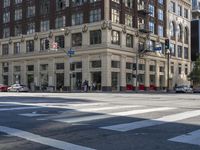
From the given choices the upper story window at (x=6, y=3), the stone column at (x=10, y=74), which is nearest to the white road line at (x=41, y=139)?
the stone column at (x=10, y=74)

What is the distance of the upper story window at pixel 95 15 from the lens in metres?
63.1

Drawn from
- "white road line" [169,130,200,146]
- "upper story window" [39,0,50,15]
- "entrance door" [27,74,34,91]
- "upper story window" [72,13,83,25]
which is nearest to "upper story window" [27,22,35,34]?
"upper story window" [39,0,50,15]

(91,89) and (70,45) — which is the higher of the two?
(70,45)

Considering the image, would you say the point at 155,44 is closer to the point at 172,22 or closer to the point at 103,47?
the point at 172,22

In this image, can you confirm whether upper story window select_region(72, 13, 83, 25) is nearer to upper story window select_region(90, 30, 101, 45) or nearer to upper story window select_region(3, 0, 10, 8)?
upper story window select_region(90, 30, 101, 45)

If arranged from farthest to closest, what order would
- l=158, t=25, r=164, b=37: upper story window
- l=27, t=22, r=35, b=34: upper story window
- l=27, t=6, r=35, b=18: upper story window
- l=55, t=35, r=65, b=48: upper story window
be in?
l=158, t=25, r=164, b=37: upper story window < l=27, t=6, r=35, b=18: upper story window < l=27, t=22, r=35, b=34: upper story window < l=55, t=35, r=65, b=48: upper story window

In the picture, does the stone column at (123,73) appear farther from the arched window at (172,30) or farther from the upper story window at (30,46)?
the arched window at (172,30)

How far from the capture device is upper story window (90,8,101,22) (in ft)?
207

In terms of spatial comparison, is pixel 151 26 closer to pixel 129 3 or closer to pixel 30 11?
pixel 129 3

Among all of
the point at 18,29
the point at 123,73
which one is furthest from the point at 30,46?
the point at 123,73

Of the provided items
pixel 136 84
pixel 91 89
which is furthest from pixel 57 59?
pixel 136 84

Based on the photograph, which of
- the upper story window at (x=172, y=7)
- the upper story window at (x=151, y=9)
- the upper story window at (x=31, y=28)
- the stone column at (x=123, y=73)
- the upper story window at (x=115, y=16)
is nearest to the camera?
the upper story window at (x=115, y=16)

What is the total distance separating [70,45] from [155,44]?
760 inches

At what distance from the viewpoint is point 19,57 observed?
76062mm
